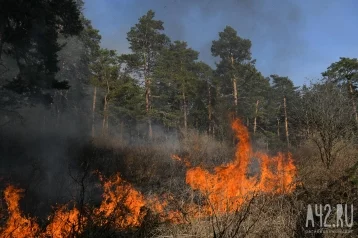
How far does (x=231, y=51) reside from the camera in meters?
34.3

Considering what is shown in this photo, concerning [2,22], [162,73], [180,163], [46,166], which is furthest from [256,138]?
[2,22]

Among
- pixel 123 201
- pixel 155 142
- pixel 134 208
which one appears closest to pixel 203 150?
pixel 155 142

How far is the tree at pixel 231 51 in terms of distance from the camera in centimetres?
3272

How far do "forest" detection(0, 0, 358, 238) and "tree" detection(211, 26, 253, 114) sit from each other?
0.13m

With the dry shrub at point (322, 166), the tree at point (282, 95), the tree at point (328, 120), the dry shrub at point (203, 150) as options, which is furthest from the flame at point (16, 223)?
the tree at point (282, 95)

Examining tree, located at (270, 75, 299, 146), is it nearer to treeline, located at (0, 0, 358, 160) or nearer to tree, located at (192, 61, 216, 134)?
treeline, located at (0, 0, 358, 160)

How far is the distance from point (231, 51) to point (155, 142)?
1607 cm

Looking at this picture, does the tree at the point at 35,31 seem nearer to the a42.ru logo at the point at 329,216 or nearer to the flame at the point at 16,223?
the flame at the point at 16,223

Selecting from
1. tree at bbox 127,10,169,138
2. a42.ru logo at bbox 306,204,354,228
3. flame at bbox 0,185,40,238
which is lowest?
flame at bbox 0,185,40,238

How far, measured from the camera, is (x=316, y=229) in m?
4.90

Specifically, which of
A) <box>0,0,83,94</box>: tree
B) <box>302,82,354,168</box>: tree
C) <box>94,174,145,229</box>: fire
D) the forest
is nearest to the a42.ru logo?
the forest

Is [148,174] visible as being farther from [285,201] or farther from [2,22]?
[285,201]

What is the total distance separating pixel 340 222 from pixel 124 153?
15119mm

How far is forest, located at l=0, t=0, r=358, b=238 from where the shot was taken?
17.8ft
